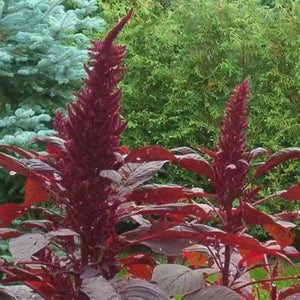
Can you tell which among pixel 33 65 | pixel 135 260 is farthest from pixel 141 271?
pixel 33 65

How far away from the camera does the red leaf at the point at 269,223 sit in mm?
1089

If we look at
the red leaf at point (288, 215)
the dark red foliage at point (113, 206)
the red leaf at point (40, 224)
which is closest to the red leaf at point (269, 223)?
the dark red foliage at point (113, 206)

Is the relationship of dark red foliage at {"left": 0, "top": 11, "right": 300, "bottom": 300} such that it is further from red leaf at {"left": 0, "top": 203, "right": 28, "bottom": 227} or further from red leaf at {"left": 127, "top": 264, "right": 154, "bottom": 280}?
red leaf at {"left": 127, "top": 264, "right": 154, "bottom": 280}

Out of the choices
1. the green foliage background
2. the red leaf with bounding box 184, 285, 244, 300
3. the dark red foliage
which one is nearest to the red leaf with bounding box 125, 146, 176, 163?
the dark red foliage

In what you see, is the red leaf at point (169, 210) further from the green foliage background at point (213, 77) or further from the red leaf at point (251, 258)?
the green foliage background at point (213, 77)

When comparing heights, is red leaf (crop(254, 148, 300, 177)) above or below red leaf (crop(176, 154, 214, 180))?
above

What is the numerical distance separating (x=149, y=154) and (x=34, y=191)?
7.3 inches

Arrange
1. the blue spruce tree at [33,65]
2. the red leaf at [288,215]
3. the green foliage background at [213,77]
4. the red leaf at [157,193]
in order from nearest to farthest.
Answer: the red leaf at [157,193] → the red leaf at [288,215] → the blue spruce tree at [33,65] → the green foliage background at [213,77]

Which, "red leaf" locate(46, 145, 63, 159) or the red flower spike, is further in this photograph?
"red leaf" locate(46, 145, 63, 159)

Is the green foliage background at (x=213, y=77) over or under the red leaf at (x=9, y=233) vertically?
under

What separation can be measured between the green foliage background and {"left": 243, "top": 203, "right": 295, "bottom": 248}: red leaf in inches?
202

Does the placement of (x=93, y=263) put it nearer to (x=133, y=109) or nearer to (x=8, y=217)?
(x=8, y=217)

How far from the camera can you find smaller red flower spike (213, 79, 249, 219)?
1136 mm

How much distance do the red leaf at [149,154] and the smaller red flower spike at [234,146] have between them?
80 mm
